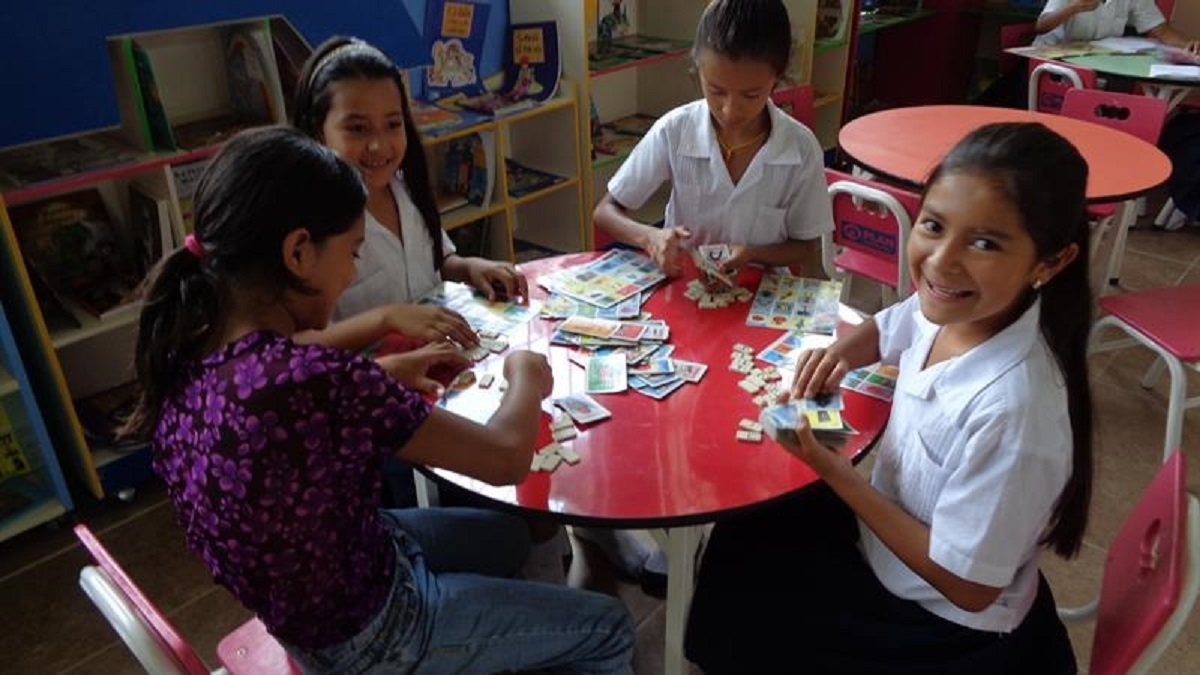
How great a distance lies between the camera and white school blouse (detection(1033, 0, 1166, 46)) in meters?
5.09

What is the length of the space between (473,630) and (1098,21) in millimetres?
5369

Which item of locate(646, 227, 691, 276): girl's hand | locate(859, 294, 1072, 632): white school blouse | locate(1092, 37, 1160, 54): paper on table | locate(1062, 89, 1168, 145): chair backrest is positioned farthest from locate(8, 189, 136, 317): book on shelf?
locate(1092, 37, 1160, 54): paper on table

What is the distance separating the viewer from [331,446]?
1.18 meters

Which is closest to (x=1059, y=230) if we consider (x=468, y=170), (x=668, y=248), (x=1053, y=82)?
(x=668, y=248)

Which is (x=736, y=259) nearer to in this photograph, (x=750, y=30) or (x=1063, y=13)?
(x=750, y=30)

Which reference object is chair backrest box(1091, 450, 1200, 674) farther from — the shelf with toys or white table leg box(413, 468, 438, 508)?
the shelf with toys

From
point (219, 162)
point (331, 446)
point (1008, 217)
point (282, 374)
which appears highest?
point (219, 162)

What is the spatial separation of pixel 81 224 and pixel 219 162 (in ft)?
6.01

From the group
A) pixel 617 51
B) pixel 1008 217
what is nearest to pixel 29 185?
pixel 1008 217

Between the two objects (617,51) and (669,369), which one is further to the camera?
(617,51)

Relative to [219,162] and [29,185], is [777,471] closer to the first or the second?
[219,162]

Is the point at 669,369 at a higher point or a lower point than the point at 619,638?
higher

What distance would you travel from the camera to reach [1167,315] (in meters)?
2.69

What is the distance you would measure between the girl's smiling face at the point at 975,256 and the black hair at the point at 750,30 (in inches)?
27.9
